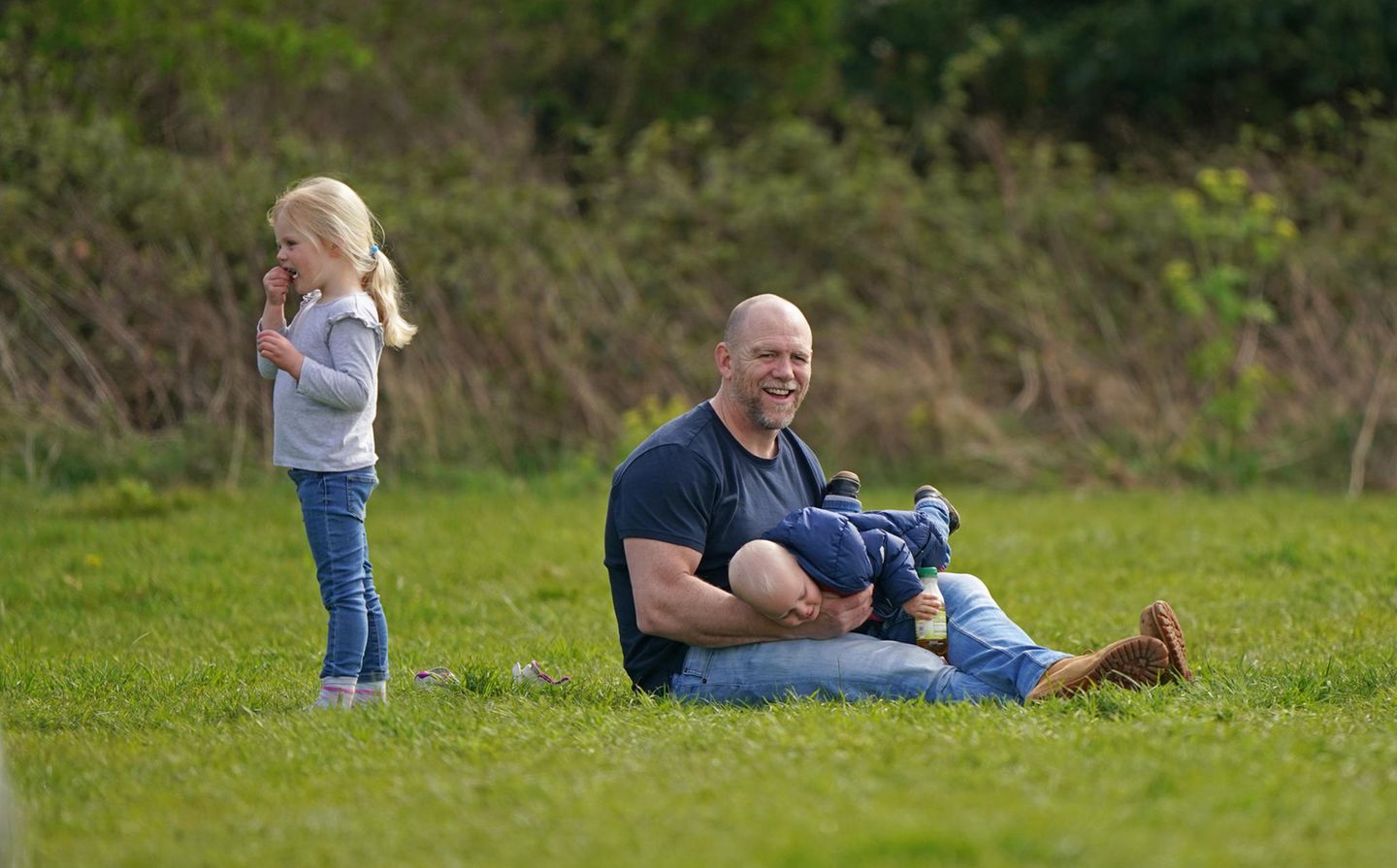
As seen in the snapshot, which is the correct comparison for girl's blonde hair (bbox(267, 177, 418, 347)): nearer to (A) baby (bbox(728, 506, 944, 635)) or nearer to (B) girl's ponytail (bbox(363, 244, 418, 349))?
(B) girl's ponytail (bbox(363, 244, 418, 349))

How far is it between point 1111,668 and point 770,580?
1.11 meters

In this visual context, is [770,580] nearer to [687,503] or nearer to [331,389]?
[687,503]

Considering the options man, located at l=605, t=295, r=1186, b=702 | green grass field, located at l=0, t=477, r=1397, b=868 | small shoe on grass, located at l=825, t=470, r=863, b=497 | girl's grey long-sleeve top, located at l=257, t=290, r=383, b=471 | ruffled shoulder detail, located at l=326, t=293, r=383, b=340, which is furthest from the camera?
small shoe on grass, located at l=825, t=470, r=863, b=497

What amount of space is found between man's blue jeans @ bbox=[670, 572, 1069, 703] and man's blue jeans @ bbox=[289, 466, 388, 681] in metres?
1.09

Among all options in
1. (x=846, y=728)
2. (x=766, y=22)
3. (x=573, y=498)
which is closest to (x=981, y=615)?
(x=846, y=728)

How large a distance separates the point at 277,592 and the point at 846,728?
4645mm

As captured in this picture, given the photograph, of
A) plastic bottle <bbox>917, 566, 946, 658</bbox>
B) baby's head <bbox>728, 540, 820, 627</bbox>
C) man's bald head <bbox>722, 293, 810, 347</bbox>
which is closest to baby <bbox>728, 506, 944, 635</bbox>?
baby's head <bbox>728, 540, 820, 627</bbox>

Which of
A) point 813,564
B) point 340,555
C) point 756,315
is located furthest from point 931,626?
point 340,555

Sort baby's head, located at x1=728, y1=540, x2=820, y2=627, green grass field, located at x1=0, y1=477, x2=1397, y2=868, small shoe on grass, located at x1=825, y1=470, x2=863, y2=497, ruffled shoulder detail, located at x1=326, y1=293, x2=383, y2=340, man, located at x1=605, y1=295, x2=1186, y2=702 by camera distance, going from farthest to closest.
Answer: small shoe on grass, located at x1=825, y1=470, x2=863, y2=497 → ruffled shoulder detail, located at x1=326, y1=293, x2=383, y2=340 → man, located at x1=605, y1=295, x2=1186, y2=702 → baby's head, located at x1=728, y1=540, x2=820, y2=627 → green grass field, located at x1=0, y1=477, x2=1397, y2=868

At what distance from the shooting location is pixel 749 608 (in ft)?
17.6

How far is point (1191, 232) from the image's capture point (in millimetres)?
14602

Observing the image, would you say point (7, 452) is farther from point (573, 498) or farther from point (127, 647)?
point (127, 647)

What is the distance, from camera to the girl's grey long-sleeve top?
552 cm

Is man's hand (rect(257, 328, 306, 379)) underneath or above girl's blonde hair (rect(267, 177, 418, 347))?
underneath
